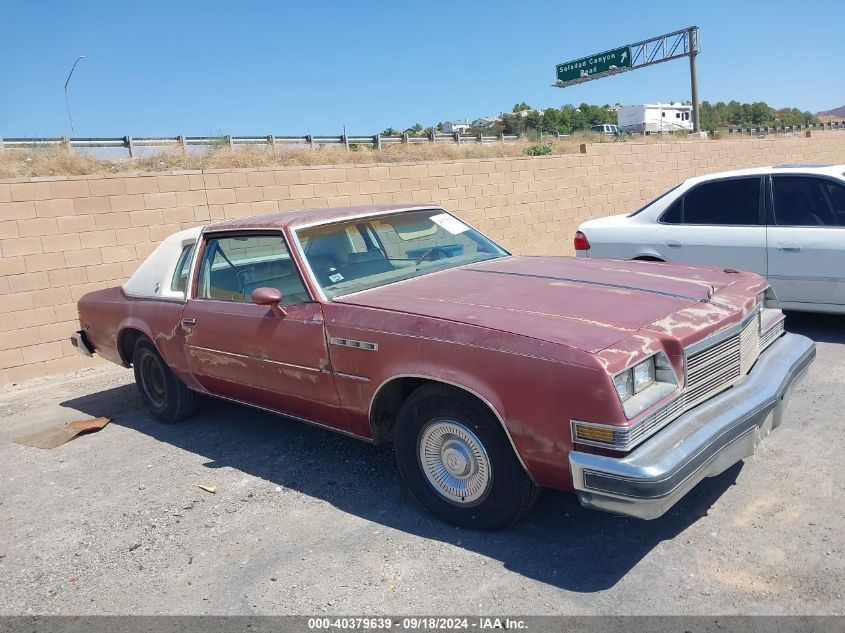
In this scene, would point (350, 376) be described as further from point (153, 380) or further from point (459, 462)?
point (153, 380)

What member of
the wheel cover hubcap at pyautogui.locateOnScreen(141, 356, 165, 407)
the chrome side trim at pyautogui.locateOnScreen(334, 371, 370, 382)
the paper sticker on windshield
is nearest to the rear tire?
the wheel cover hubcap at pyautogui.locateOnScreen(141, 356, 165, 407)

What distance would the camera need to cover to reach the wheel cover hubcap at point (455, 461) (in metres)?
3.50

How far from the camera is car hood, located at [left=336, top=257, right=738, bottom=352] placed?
3.33 metres

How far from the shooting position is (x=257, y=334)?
14.9 feet

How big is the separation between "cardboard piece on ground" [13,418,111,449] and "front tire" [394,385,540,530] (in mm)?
3212

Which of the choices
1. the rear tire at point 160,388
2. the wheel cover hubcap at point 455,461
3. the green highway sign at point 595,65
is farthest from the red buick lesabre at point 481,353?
the green highway sign at point 595,65

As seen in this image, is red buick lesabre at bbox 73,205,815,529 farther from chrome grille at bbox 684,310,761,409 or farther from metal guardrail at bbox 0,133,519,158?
metal guardrail at bbox 0,133,519,158

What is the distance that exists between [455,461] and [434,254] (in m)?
1.73

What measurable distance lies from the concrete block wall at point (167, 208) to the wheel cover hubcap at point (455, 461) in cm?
572

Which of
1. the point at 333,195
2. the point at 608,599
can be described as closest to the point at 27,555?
the point at 608,599

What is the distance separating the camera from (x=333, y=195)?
33.2ft

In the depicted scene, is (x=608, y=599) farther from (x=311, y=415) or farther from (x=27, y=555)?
(x=27, y=555)

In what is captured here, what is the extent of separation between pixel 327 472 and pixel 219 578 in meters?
1.20

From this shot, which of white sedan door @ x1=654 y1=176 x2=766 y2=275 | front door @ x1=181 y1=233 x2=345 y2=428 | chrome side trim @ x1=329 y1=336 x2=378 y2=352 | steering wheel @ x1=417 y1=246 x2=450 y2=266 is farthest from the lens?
white sedan door @ x1=654 y1=176 x2=766 y2=275
